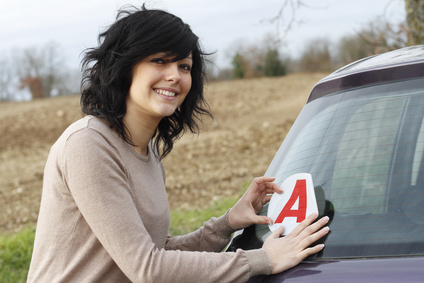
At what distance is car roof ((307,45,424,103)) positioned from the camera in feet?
6.32

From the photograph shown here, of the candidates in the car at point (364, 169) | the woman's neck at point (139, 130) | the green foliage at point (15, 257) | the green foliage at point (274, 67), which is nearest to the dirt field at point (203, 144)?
the green foliage at point (15, 257)

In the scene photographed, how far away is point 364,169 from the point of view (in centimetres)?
183

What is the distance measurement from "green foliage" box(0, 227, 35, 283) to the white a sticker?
13.0 ft

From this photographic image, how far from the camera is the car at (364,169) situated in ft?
5.22

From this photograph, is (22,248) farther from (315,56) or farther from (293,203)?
(315,56)

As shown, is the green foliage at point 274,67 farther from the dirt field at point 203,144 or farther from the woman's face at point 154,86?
the woman's face at point 154,86

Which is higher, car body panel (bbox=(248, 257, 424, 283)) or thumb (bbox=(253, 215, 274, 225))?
car body panel (bbox=(248, 257, 424, 283))

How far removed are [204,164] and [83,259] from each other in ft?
29.5

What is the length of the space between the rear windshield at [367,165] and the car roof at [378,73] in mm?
29

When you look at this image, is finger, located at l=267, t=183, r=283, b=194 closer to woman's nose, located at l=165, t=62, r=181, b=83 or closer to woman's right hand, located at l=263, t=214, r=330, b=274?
woman's right hand, located at l=263, t=214, r=330, b=274

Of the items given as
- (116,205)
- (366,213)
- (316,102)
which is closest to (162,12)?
(316,102)

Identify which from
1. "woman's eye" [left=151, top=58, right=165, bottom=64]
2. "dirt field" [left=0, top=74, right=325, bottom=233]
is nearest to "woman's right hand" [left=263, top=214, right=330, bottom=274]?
"woman's eye" [left=151, top=58, right=165, bottom=64]

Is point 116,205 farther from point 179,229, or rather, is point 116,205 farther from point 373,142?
point 179,229

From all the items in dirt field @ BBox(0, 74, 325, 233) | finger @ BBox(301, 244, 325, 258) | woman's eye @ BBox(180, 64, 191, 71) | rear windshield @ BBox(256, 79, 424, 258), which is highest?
woman's eye @ BBox(180, 64, 191, 71)
